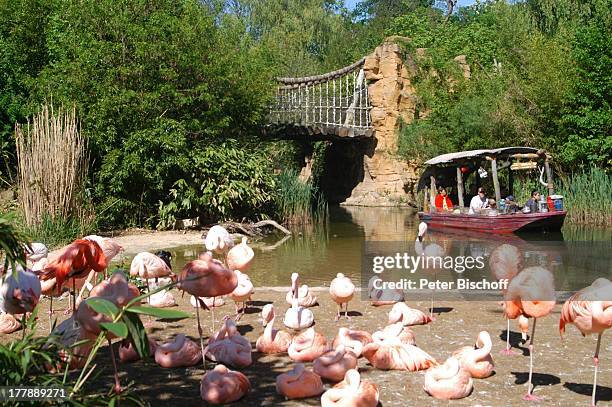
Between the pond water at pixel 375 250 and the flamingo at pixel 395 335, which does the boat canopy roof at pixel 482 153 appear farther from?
the flamingo at pixel 395 335

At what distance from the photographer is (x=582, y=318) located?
3836 mm

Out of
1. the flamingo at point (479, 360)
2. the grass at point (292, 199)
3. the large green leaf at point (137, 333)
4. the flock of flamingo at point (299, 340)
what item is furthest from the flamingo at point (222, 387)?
the grass at point (292, 199)

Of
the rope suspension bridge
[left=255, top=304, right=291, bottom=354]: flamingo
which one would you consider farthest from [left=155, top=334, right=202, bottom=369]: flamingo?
the rope suspension bridge

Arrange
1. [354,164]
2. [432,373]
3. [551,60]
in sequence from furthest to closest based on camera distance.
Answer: [354,164]
[551,60]
[432,373]

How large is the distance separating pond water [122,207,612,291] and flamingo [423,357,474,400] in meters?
5.59

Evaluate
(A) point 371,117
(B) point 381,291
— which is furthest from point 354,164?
(B) point 381,291

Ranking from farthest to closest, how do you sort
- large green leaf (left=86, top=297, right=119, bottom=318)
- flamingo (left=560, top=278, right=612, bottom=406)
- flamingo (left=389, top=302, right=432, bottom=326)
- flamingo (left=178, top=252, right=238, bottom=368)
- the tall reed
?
the tall reed, flamingo (left=389, top=302, right=432, bottom=326), flamingo (left=178, top=252, right=238, bottom=368), flamingo (left=560, top=278, right=612, bottom=406), large green leaf (left=86, top=297, right=119, bottom=318)

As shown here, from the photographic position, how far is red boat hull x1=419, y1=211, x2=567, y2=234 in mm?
15367

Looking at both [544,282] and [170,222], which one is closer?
[544,282]

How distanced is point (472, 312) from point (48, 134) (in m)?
7.38

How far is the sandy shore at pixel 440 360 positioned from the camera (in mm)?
4211

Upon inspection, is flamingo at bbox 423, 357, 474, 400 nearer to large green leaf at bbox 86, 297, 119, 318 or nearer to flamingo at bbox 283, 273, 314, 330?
flamingo at bbox 283, 273, 314, 330

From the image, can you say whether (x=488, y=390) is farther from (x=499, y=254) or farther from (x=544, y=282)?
(x=499, y=254)

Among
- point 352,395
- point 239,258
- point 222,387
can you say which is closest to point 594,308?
point 352,395
